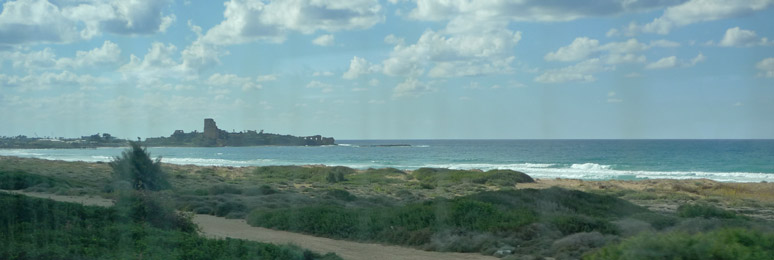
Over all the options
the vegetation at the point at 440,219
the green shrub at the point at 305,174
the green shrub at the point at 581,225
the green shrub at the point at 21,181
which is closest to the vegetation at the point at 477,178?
the green shrub at the point at 305,174

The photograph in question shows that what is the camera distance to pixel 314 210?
62.2ft

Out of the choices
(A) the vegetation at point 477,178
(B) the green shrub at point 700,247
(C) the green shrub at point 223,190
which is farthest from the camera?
(A) the vegetation at point 477,178

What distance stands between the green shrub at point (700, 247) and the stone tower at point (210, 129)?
7141 centimetres

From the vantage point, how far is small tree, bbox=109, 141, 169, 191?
2881 centimetres

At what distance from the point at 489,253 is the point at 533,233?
1520mm

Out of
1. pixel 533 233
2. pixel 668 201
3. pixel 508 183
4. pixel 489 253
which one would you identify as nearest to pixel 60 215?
pixel 489 253

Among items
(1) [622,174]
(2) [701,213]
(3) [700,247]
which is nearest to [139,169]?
(2) [701,213]

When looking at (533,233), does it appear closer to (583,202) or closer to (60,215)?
(583,202)

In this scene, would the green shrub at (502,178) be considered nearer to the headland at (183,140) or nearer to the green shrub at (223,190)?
the green shrub at (223,190)

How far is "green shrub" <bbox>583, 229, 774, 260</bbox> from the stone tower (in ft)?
234

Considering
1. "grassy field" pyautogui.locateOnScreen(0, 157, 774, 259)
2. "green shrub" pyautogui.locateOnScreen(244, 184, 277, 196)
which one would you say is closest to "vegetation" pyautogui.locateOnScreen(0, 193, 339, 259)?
"grassy field" pyautogui.locateOnScreen(0, 157, 774, 259)

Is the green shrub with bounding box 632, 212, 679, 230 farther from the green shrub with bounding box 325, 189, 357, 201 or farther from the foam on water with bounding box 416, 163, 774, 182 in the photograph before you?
the foam on water with bounding box 416, 163, 774, 182

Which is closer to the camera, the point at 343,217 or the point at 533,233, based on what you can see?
the point at 533,233

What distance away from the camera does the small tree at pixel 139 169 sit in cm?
2881
